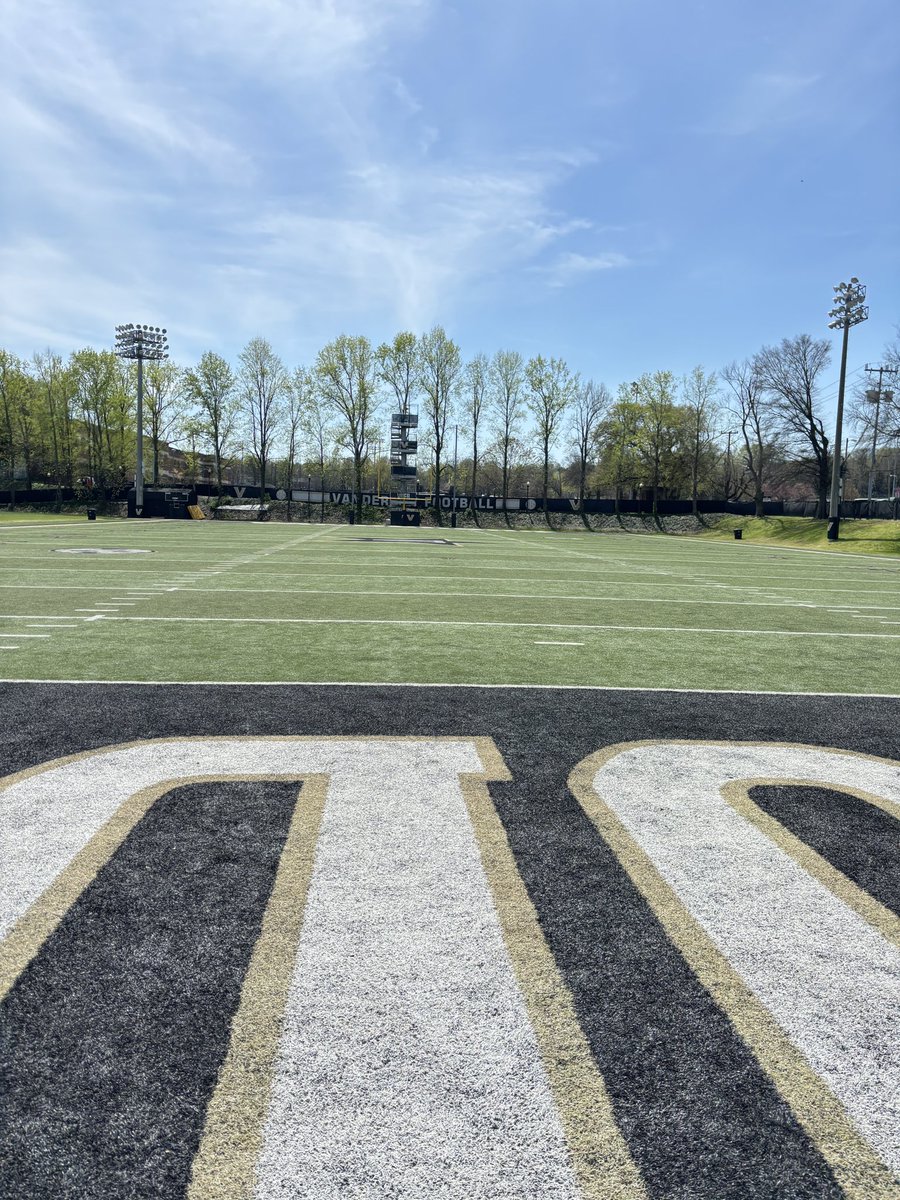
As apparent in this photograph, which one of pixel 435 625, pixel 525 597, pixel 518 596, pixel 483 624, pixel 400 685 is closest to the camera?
pixel 400 685

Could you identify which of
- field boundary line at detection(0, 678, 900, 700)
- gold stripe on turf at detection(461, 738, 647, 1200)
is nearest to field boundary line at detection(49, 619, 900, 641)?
field boundary line at detection(0, 678, 900, 700)

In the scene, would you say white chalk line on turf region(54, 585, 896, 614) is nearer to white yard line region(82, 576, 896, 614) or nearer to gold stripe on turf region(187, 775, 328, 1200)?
white yard line region(82, 576, 896, 614)

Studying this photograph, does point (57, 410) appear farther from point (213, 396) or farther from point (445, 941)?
point (445, 941)

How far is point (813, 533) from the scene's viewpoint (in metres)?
42.9

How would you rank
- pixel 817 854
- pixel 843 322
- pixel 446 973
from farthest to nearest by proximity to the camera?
pixel 843 322 → pixel 817 854 → pixel 446 973

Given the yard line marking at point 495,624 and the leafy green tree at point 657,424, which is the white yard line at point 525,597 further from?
the leafy green tree at point 657,424

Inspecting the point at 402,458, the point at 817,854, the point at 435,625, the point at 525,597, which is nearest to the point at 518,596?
the point at 525,597

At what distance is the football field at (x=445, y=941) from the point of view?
1661mm

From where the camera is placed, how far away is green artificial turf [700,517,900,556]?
35.0 metres

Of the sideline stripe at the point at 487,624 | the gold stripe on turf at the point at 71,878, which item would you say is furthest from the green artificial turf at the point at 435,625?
the gold stripe on turf at the point at 71,878

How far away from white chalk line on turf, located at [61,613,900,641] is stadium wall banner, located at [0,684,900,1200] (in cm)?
474

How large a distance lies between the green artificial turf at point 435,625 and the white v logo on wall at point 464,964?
2540 millimetres

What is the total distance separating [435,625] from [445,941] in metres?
6.74

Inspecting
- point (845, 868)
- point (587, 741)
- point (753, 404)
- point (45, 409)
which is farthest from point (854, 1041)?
point (45, 409)
